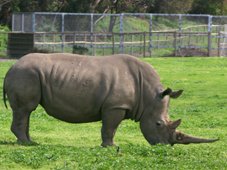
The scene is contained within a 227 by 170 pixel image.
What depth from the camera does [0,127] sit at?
1475cm

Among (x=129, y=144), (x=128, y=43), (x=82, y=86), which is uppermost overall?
(x=82, y=86)

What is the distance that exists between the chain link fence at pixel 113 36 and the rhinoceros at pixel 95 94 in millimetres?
26329

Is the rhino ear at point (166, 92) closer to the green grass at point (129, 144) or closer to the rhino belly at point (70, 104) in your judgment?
the green grass at point (129, 144)

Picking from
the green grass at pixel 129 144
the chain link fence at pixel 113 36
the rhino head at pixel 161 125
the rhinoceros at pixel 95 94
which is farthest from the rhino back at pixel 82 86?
the chain link fence at pixel 113 36

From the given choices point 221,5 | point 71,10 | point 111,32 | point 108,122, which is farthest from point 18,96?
point 221,5

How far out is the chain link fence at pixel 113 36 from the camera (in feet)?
131

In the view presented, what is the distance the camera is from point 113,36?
40.4 m

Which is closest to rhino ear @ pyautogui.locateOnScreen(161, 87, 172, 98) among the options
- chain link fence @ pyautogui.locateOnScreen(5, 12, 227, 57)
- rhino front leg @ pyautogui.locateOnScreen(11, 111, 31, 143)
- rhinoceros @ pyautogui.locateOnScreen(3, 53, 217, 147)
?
rhinoceros @ pyautogui.locateOnScreen(3, 53, 217, 147)

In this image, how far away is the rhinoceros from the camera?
12.1 meters

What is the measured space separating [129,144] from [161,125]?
0.62m

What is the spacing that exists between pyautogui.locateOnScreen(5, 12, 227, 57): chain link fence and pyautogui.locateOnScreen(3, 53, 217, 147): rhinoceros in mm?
26329

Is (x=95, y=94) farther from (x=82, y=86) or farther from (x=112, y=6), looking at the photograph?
(x=112, y=6)

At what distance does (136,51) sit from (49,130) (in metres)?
26.8

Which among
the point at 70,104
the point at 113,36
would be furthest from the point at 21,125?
the point at 113,36
